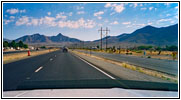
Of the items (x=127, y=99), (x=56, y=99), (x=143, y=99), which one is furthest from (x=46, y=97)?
(x=143, y=99)

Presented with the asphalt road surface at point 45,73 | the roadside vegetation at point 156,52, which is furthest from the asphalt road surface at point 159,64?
the roadside vegetation at point 156,52

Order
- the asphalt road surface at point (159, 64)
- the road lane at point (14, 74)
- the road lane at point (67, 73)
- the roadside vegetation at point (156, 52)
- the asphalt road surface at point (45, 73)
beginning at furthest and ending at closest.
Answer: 1. the roadside vegetation at point (156, 52)
2. the asphalt road surface at point (159, 64)
3. the road lane at point (67, 73)
4. the asphalt road surface at point (45, 73)
5. the road lane at point (14, 74)

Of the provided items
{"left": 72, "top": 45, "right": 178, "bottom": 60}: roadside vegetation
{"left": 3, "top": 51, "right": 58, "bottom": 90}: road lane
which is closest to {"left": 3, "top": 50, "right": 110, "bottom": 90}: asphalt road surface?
Result: {"left": 3, "top": 51, "right": 58, "bottom": 90}: road lane

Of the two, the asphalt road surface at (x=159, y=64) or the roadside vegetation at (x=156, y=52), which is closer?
the asphalt road surface at (x=159, y=64)

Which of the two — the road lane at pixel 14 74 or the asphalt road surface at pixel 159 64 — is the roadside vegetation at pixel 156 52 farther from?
the road lane at pixel 14 74

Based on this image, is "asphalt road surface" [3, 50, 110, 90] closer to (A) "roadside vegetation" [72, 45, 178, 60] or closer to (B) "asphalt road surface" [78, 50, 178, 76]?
(B) "asphalt road surface" [78, 50, 178, 76]

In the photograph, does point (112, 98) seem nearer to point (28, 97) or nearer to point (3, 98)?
point (28, 97)

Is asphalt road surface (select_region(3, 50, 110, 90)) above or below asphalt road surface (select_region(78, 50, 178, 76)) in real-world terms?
above

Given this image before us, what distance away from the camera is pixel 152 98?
5711mm

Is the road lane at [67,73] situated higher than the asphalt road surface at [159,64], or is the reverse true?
the road lane at [67,73]

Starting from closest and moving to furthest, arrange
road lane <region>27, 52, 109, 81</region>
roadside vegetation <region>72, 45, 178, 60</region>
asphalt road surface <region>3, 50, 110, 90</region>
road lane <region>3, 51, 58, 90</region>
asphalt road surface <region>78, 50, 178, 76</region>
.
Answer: road lane <region>3, 51, 58, 90</region>
asphalt road surface <region>3, 50, 110, 90</region>
road lane <region>27, 52, 109, 81</region>
asphalt road surface <region>78, 50, 178, 76</region>
roadside vegetation <region>72, 45, 178, 60</region>

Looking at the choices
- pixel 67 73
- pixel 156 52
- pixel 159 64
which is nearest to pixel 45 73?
pixel 67 73

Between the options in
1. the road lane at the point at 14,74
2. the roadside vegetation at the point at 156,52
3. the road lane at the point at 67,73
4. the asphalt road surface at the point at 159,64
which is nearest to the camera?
the road lane at the point at 14,74

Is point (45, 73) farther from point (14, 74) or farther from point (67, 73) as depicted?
point (14, 74)
